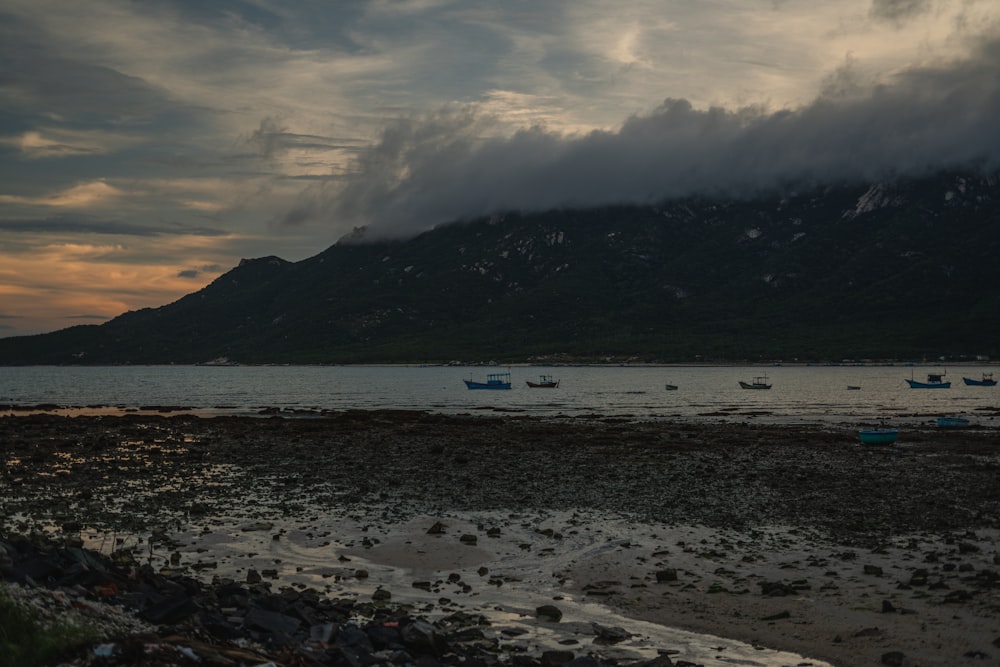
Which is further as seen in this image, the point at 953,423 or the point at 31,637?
the point at 953,423

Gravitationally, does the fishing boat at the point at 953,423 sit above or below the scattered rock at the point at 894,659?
below

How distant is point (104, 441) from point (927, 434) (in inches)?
2338

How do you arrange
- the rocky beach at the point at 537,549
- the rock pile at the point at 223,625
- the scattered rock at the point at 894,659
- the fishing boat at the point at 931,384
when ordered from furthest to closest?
the fishing boat at the point at 931,384
the rocky beach at the point at 537,549
the scattered rock at the point at 894,659
the rock pile at the point at 223,625

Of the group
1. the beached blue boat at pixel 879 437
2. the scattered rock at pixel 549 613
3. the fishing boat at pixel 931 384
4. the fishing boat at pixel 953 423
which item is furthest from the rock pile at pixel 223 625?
the fishing boat at pixel 931 384

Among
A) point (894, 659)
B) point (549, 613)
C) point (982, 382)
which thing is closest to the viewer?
point (894, 659)

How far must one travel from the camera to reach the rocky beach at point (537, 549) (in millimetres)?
13938

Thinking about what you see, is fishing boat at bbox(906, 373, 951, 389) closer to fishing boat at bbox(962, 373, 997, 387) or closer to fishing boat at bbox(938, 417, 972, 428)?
fishing boat at bbox(962, 373, 997, 387)

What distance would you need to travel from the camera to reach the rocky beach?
1394cm

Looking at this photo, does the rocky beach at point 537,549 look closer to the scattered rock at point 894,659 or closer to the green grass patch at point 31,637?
the scattered rock at point 894,659

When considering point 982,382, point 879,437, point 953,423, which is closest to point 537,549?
point 879,437

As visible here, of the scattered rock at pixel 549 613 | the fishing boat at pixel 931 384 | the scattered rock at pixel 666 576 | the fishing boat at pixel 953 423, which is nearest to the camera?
the scattered rock at pixel 549 613

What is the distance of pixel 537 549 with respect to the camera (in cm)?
2217

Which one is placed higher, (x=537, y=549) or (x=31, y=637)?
(x=31, y=637)

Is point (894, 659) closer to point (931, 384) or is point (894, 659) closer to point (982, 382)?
point (931, 384)
